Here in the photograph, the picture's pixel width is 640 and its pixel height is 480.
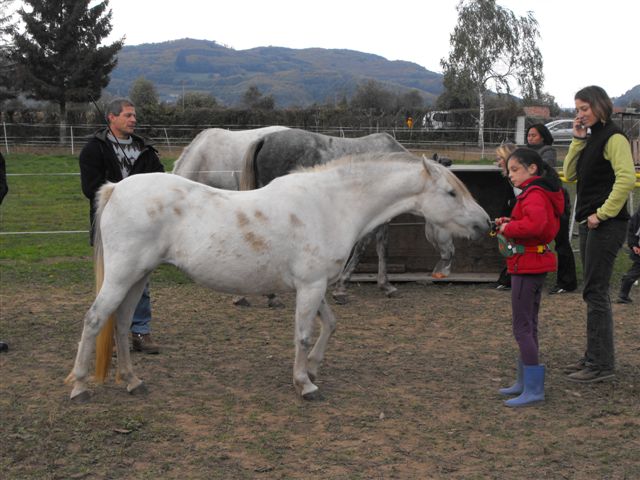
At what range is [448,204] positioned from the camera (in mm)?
5141

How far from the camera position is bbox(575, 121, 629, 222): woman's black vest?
524 cm

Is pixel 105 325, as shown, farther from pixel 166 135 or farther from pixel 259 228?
pixel 166 135

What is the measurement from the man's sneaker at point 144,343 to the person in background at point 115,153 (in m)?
1.18

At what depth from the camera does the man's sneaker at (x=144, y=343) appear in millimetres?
6156

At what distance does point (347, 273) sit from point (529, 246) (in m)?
4.01

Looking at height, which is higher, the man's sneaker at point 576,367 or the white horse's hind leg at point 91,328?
the white horse's hind leg at point 91,328

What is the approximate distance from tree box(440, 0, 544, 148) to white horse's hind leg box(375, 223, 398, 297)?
110 feet

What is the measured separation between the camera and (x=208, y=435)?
14.4ft

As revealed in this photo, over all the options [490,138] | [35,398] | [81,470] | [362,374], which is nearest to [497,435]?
[362,374]

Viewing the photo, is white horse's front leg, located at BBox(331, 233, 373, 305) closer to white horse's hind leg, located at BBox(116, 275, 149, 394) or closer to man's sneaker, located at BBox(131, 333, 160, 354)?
man's sneaker, located at BBox(131, 333, 160, 354)

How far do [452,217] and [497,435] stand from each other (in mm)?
1537

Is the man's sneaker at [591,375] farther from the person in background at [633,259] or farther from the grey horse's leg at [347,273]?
the grey horse's leg at [347,273]

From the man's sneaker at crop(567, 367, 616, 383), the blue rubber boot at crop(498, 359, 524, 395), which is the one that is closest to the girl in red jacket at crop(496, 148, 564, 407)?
the blue rubber boot at crop(498, 359, 524, 395)

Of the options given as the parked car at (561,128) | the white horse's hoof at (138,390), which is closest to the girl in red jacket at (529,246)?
the white horse's hoof at (138,390)
